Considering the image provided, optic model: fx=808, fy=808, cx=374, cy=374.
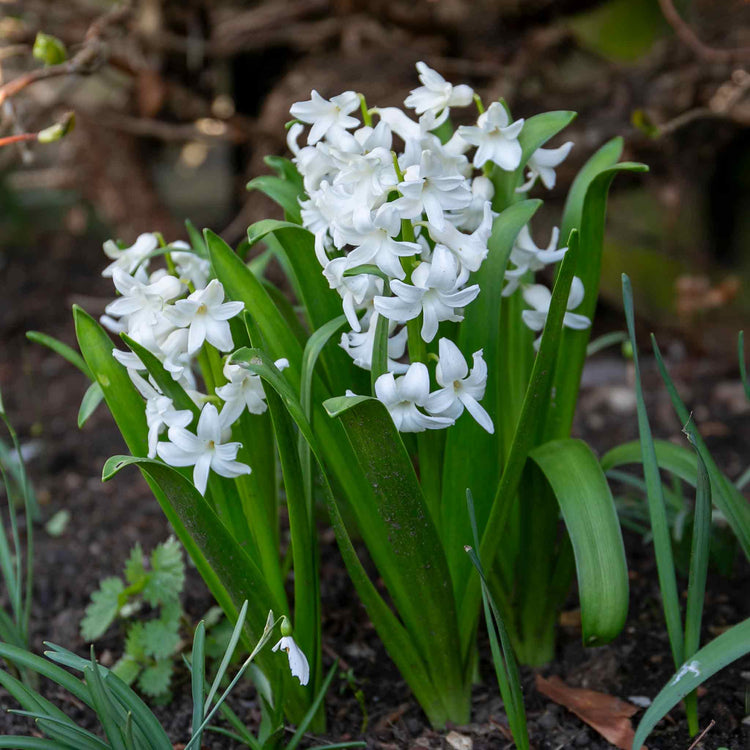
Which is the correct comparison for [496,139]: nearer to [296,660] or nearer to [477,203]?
[477,203]

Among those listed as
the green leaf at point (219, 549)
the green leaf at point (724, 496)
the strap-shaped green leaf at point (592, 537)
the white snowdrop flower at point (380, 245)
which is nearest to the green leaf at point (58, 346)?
the green leaf at point (219, 549)

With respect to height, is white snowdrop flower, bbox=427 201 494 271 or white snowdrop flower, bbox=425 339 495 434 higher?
white snowdrop flower, bbox=427 201 494 271

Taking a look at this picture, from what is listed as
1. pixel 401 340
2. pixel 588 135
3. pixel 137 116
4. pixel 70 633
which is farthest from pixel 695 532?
pixel 137 116

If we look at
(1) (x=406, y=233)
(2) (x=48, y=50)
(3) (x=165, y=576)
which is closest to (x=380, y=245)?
(1) (x=406, y=233)

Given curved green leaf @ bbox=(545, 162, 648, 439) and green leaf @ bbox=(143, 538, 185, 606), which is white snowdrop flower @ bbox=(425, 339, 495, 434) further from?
green leaf @ bbox=(143, 538, 185, 606)

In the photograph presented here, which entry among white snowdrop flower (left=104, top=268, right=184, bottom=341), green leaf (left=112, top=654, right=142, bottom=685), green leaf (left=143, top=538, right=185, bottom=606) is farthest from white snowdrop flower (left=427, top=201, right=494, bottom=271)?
green leaf (left=112, top=654, right=142, bottom=685)

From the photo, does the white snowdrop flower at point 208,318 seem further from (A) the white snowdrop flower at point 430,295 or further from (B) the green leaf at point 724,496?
(B) the green leaf at point 724,496

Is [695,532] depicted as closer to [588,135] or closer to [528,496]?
[528,496]
